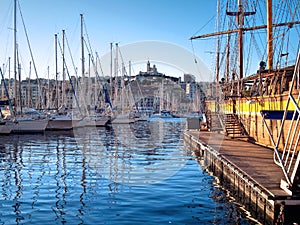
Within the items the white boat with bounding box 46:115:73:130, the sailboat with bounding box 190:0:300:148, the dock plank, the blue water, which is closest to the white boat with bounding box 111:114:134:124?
the white boat with bounding box 46:115:73:130

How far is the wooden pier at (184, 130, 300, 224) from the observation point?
33.6 feet

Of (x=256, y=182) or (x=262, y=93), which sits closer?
(x=256, y=182)

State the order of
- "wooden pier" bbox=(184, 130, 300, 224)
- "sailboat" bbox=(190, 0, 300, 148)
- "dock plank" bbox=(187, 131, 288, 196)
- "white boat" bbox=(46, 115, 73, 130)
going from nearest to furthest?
"wooden pier" bbox=(184, 130, 300, 224) < "dock plank" bbox=(187, 131, 288, 196) < "sailboat" bbox=(190, 0, 300, 148) < "white boat" bbox=(46, 115, 73, 130)

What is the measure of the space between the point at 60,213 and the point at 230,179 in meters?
7.41

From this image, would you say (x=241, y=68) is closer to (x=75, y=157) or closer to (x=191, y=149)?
(x=191, y=149)

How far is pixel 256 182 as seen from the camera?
12.2 metres

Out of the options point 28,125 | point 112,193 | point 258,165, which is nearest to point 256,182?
point 258,165

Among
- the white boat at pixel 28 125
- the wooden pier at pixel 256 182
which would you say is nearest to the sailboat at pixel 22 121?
the white boat at pixel 28 125

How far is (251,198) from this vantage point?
1229 cm

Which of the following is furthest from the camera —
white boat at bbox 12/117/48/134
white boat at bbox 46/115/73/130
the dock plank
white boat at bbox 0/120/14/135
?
white boat at bbox 46/115/73/130

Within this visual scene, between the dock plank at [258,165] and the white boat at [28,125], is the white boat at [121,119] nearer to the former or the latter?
the white boat at [28,125]

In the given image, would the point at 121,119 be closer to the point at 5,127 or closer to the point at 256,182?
the point at 5,127

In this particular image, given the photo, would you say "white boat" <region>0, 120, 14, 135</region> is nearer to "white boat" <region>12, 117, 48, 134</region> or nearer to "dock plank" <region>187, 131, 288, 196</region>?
"white boat" <region>12, 117, 48, 134</region>

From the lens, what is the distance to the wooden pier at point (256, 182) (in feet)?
33.6
